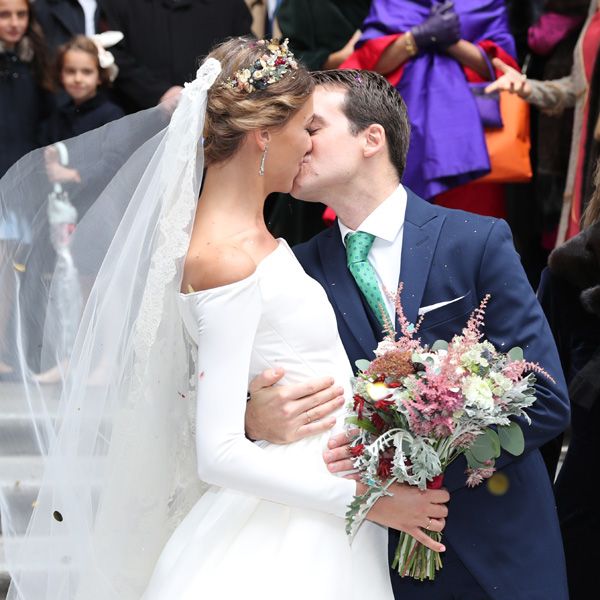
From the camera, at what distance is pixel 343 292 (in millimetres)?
3701

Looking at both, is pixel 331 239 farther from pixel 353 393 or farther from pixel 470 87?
pixel 470 87

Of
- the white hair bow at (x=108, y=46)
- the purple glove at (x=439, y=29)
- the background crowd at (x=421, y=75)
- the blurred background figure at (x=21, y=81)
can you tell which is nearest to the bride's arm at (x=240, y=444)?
the background crowd at (x=421, y=75)

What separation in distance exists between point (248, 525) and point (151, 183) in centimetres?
104

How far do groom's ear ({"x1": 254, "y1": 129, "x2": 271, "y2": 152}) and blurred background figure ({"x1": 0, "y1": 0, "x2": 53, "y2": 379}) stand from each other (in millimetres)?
2984

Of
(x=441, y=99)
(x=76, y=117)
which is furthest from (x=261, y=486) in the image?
(x=76, y=117)

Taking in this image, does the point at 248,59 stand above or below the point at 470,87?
above

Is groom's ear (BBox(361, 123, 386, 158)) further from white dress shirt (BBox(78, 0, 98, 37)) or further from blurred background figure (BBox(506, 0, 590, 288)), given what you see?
white dress shirt (BBox(78, 0, 98, 37))

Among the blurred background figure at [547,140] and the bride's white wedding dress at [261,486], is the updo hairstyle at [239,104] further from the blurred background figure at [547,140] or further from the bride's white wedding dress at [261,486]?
the blurred background figure at [547,140]

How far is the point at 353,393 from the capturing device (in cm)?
338

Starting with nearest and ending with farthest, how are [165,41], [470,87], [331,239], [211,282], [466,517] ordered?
[211,282], [466,517], [331,239], [470,87], [165,41]

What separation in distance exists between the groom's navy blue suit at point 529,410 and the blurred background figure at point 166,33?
3.23 metres

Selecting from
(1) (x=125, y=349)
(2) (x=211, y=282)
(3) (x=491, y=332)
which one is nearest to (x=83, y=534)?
(1) (x=125, y=349)

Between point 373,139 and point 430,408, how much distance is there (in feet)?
3.91

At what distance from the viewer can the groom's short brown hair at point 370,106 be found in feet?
12.9
